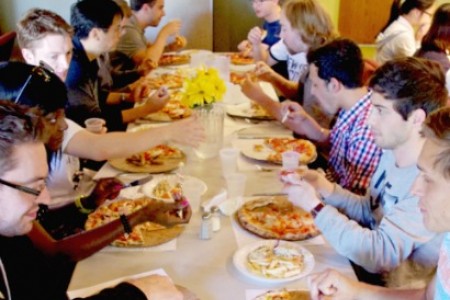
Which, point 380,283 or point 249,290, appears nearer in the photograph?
point 249,290

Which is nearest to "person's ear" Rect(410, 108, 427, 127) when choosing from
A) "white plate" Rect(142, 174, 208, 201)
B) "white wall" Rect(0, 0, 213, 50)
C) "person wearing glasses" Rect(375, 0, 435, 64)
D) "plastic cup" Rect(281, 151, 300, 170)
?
"plastic cup" Rect(281, 151, 300, 170)

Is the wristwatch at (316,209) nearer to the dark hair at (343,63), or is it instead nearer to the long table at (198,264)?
the long table at (198,264)

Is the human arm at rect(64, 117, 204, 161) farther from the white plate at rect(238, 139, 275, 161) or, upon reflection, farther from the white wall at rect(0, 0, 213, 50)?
the white wall at rect(0, 0, 213, 50)

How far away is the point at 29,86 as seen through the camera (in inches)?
68.4

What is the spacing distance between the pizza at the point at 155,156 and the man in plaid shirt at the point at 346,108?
2.24 feet

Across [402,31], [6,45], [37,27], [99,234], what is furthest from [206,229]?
[6,45]

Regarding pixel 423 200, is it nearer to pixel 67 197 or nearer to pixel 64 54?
pixel 67 197

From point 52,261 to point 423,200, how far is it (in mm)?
1042

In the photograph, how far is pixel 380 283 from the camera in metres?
1.62

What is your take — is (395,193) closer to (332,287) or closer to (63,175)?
(332,287)

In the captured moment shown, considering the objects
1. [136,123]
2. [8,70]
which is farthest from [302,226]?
[136,123]

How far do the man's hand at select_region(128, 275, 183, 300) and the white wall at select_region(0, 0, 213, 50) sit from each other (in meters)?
3.86

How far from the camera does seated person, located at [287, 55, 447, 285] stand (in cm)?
148

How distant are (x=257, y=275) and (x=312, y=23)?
6.39 ft
